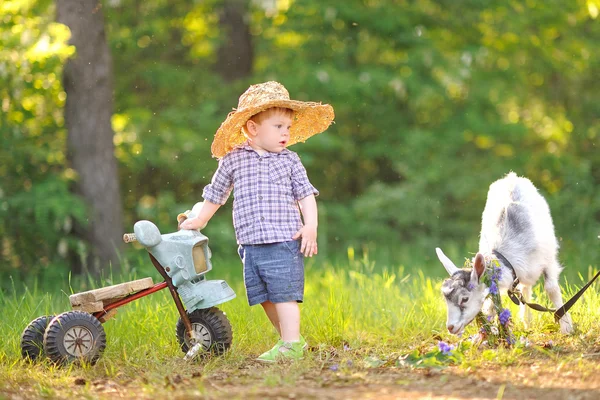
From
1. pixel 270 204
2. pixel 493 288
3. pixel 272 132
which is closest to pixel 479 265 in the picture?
pixel 493 288

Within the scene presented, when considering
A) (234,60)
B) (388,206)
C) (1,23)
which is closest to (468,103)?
(388,206)

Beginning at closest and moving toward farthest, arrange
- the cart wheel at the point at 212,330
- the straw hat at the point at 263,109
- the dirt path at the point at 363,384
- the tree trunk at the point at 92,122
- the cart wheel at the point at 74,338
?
the dirt path at the point at 363,384, the cart wheel at the point at 74,338, the cart wheel at the point at 212,330, the straw hat at the point at 263,109, the tree trunk at the point at 92,122

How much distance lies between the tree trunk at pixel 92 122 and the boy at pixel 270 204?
13.3 feet

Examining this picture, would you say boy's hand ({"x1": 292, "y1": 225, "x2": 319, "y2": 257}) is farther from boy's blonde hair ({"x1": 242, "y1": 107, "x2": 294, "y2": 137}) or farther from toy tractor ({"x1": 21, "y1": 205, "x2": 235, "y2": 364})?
boy's blonde hair ({"x1": 242, "y1": 107, "x2": 294, "y2": 137})

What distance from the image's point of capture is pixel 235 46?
12.6m

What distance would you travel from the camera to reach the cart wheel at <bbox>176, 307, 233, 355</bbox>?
189 inches

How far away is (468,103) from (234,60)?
365 cm

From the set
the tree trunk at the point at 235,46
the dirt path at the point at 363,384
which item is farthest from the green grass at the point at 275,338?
the tree trunk at the point at 235,46

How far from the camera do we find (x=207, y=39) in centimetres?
1223

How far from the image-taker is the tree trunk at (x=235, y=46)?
12.6 meters

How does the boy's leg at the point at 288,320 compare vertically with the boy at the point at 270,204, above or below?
below

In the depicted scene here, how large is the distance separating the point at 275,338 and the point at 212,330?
2.60 ft

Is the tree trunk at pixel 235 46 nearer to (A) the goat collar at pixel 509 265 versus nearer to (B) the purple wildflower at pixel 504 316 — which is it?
(A) the goat collar at pixel 509 265

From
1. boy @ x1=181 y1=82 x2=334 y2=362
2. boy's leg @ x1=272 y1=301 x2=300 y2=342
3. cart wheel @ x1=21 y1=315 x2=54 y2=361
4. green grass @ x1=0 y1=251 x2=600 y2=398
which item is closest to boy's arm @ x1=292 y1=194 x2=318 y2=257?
boy @ x1=181 y1=82 x2=334 y2=362
